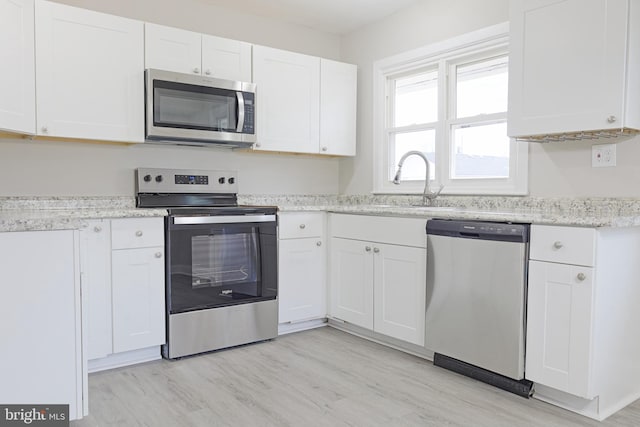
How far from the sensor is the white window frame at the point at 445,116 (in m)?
2.98

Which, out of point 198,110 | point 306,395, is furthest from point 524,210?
point 198,110

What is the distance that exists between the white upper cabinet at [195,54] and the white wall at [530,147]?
1101mm

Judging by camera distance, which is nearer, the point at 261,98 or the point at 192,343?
the point at 192,343

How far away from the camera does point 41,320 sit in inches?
69.9

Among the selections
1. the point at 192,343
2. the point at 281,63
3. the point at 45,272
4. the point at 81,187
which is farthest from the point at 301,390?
the point at 281,63

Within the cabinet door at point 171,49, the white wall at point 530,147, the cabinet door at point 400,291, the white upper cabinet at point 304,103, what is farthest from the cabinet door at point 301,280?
the cabinet door at point 171,49

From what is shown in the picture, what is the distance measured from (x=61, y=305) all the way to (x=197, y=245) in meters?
1.15

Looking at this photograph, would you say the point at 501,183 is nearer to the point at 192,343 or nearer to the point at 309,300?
the point at 309,300

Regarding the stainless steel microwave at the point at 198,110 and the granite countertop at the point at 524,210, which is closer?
the granite countertop at the point at 524,210

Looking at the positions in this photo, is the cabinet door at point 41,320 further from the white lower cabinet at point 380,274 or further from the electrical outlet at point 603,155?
the electrical outlet at point 603,155

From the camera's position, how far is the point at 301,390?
2422 mm

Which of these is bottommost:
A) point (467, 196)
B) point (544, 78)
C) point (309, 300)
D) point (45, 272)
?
point (309, 300)

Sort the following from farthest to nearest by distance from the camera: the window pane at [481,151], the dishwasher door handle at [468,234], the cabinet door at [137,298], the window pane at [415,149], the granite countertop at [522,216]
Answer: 1. the window pane at [415,149]
2. the window pane at [481,151]
3. the cabinet door at [137,298]
4. the dishwasher door handle at [468,234]
5. the granite countertop at [522,216]

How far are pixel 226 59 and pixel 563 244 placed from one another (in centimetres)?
240
